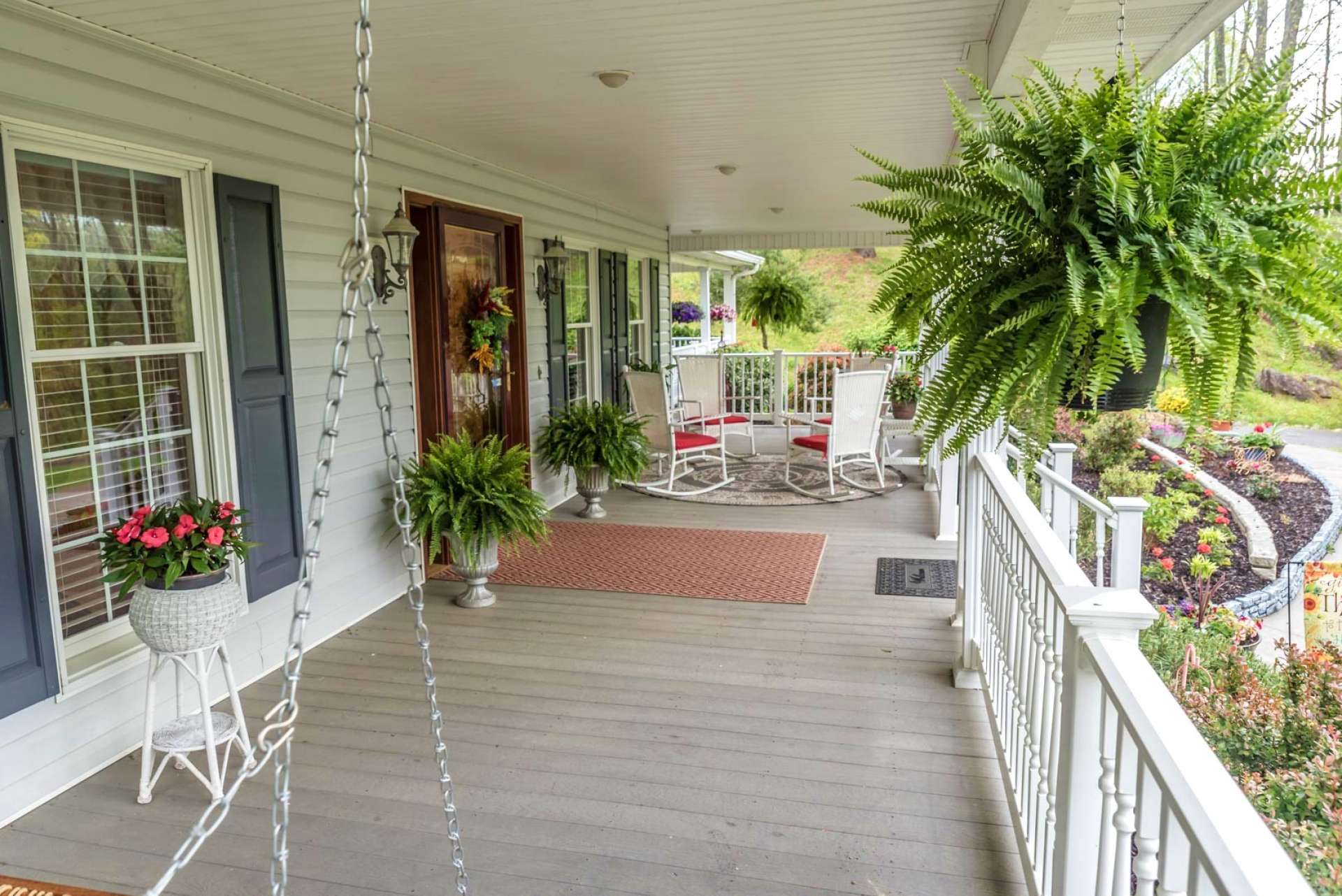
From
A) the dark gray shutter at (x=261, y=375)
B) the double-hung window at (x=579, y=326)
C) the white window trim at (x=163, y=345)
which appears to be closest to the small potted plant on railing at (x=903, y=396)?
the double-hung window at (x=579, y=326)

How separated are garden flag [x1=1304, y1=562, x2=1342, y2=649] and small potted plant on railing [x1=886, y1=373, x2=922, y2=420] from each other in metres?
3.59

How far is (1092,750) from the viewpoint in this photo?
5.62ft

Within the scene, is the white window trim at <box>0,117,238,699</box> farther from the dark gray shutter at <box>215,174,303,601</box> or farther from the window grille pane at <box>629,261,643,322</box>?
the window grille pane at <box>629,261,643,322</box>

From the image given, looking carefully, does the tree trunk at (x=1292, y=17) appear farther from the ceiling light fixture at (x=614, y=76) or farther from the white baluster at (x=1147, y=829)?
the white baluster at (x=1147, y=829)

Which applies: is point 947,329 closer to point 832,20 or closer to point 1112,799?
point 1112,799

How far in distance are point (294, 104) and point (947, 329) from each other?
3375 millimetres

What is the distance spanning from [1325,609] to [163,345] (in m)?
5.76

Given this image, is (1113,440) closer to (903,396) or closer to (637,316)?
(903,396)

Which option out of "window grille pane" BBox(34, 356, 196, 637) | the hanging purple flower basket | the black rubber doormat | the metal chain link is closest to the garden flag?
the black rubber doormat

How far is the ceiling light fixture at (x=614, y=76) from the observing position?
363 cm

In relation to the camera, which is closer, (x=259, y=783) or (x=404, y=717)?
(x=259, y=783)

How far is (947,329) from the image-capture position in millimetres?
1551

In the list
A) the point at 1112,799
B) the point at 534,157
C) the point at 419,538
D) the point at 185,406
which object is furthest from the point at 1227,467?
the point at 185,406

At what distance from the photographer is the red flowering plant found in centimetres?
274
